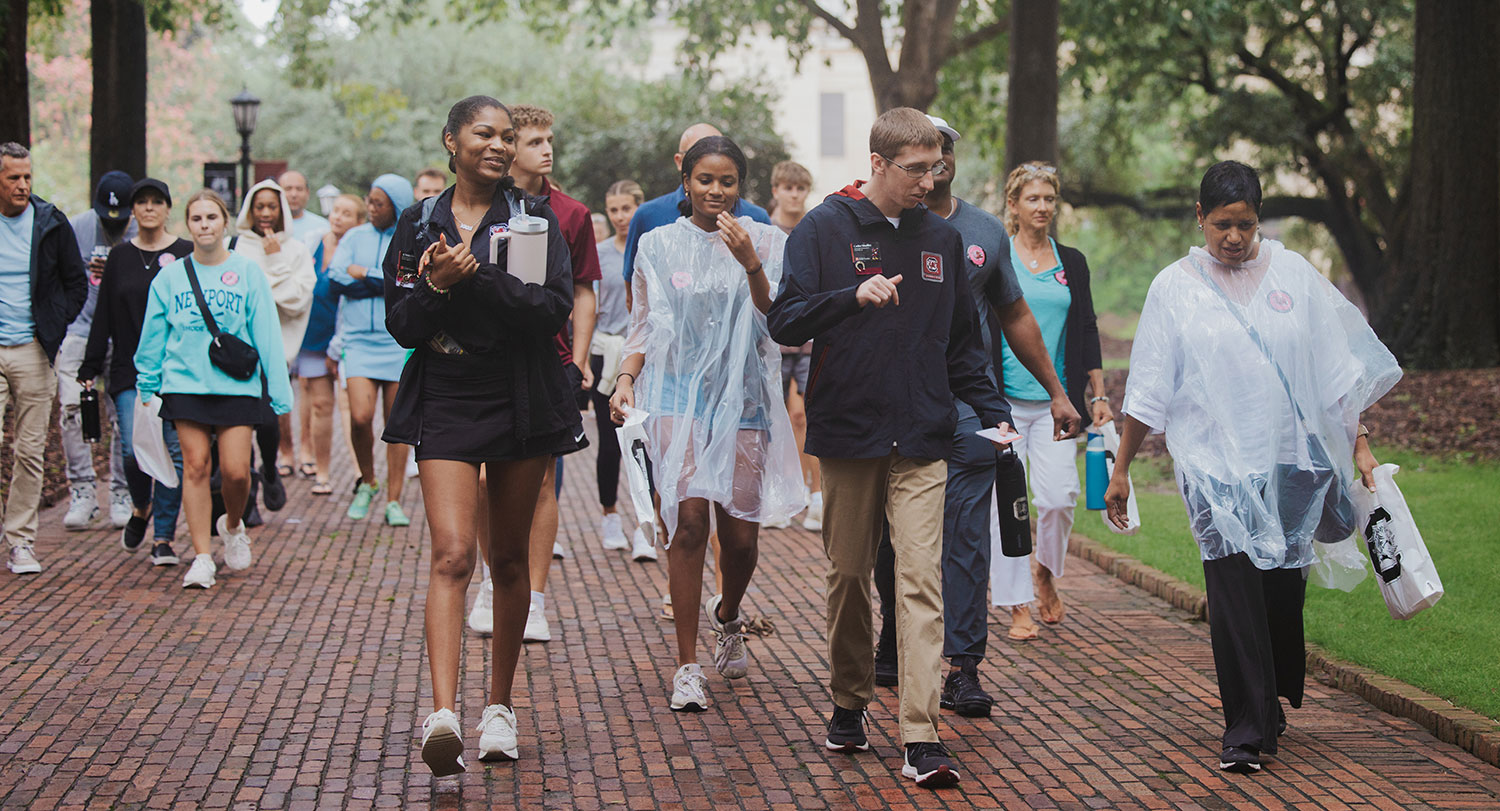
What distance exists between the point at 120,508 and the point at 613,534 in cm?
330

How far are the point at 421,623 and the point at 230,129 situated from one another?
4592cm

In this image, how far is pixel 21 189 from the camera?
343 inches

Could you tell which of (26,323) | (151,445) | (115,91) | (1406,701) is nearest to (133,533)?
(151,445)

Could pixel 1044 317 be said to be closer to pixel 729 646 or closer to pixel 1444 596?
pixel 729 646

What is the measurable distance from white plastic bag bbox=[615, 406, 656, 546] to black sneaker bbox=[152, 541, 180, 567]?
13.8 ft

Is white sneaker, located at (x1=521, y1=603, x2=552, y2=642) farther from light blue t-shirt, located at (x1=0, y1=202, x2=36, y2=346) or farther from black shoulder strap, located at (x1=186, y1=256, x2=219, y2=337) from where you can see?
light blue t-shirt, located at (x1=0, y1=202, x2=36, y2=346)

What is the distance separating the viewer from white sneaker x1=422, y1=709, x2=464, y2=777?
4719mm

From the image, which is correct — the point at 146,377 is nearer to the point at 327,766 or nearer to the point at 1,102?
the point at 327,766

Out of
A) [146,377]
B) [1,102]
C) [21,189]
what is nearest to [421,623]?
[146,377]

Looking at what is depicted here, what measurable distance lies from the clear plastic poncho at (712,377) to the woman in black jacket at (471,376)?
95 cm

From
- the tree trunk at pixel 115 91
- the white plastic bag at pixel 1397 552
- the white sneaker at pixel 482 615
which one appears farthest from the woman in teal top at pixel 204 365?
the tree trunk at pixel 115 91

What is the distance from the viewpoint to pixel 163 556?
9008 millimetres

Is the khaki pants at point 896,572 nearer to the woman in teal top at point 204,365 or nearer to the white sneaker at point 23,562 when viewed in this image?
the woman in teal top at point 204,365

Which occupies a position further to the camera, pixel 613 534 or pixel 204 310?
pixel 613 534
